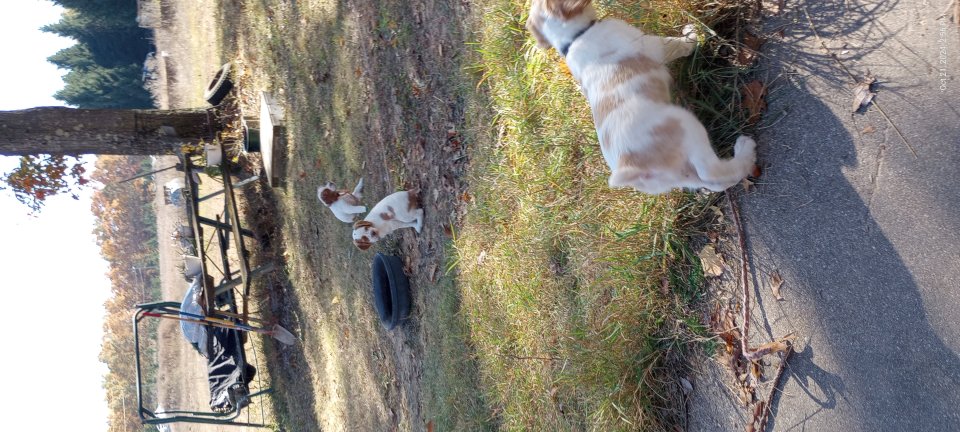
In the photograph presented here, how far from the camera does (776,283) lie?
346cm

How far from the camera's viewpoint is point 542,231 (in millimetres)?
4758

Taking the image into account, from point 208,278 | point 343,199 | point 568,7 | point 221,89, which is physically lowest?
point 208,278

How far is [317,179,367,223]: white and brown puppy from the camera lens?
736cm

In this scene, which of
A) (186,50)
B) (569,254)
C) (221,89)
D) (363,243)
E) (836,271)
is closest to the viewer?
→ (836,271)

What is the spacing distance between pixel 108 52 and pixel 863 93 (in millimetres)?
23255

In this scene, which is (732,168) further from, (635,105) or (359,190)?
(359,190)

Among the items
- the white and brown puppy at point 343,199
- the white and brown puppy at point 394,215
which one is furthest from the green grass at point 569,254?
the white and brown puppy at point 343,199

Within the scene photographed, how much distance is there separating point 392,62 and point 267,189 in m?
4.02

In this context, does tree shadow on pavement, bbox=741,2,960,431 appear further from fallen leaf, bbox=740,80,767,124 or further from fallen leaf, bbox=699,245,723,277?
fallen leaf, bbox=699,245,723,277

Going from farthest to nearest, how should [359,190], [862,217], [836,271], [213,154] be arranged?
[213,154] < [359,190] < [836,271] < [862,217]

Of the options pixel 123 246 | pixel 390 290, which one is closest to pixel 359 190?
pixel 390 290

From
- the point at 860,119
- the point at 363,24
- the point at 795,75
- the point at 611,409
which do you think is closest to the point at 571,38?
the point at 795,75

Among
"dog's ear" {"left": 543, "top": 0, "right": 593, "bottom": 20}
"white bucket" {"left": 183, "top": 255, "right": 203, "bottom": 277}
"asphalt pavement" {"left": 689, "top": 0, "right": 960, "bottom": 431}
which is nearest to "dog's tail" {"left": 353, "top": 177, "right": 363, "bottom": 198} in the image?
"white bucket" {"left": 183, "top": 255, "right": 203, "bottom": 277}

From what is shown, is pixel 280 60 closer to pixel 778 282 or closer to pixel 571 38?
pixel 571 38
